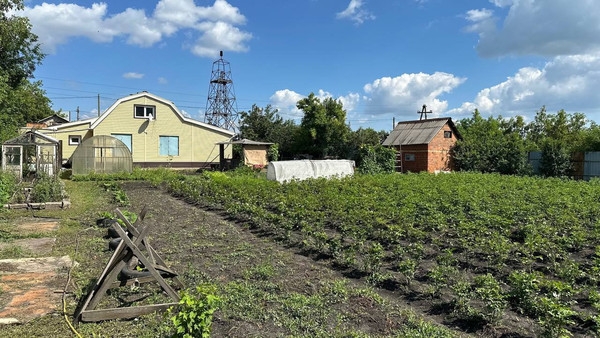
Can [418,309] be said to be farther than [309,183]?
No

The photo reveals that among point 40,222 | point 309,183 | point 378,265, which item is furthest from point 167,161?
point 378,265

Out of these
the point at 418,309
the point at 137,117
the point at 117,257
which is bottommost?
the point at 418,309

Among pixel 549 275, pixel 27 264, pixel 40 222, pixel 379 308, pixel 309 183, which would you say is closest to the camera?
pixel 379 308

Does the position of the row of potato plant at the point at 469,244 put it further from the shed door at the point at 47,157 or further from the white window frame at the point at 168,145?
the white window frame at the point at 168,145

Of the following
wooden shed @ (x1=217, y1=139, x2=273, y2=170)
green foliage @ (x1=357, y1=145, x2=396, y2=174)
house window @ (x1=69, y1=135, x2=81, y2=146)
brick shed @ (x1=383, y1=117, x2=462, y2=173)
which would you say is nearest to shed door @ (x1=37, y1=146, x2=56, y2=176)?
house window @ (x1=69, y1=135, x2=81, y2=146)

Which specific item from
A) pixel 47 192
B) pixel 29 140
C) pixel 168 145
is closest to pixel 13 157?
pixel 29 140

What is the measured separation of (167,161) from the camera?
29.2 metres

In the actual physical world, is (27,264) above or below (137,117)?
below

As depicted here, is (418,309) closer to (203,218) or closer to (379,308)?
(379,308)

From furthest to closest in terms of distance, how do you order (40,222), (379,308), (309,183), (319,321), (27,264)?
(309,183) → (40,222) → (27,264) → (379,308) → (319,321)

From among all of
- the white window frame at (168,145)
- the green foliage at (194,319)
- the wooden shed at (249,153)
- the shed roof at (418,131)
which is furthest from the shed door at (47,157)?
the shed roof at (418,131)

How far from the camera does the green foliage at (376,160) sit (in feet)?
84.3

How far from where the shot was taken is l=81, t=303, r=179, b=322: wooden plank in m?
4.10

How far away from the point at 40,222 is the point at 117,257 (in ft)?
23.3
